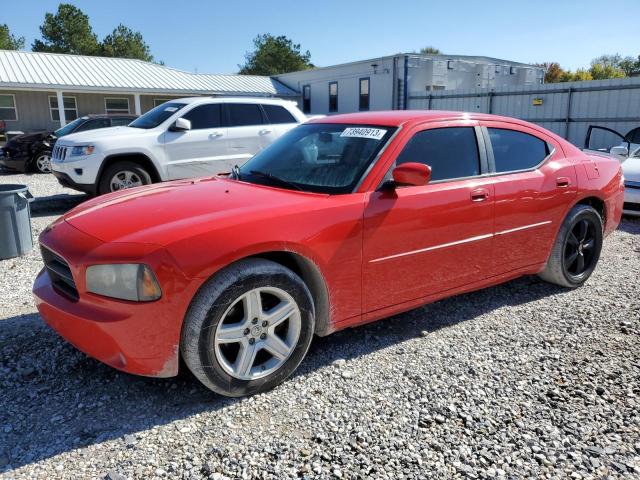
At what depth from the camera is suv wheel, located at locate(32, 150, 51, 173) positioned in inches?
537

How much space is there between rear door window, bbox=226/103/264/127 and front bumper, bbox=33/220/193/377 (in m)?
6.68

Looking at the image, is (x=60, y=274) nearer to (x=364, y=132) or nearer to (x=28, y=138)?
(x=364, y=132)

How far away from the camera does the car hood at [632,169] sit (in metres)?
7.85

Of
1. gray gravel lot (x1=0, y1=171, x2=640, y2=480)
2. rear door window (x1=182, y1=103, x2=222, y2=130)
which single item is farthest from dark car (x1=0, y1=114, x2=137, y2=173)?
gray gravel lot (x1=0, y1=171, x2=640, y2=480)

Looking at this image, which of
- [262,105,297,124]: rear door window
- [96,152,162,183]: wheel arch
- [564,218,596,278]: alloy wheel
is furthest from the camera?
[262,105,297,124]: rear door window

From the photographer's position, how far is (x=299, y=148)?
3.96 metres

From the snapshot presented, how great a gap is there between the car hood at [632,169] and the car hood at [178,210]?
21.8 feet

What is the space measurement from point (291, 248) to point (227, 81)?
26964 mm

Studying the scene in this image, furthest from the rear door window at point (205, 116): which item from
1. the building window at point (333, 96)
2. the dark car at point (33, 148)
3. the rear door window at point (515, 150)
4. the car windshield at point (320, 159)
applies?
the building window at point (333, 96)

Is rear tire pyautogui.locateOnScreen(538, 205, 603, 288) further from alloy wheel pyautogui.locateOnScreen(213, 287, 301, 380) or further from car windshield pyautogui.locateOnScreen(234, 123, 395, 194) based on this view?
alloy wheel pyautogui.locateOnScreen(213, 287, 301, 380)

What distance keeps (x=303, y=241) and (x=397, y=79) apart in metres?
20.4

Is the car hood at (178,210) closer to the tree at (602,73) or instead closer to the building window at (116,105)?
the building window at (116,105)

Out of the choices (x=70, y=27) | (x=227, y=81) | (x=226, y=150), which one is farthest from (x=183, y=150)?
(x=70, y=27)

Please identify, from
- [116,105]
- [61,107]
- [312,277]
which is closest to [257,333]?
[312,277]
